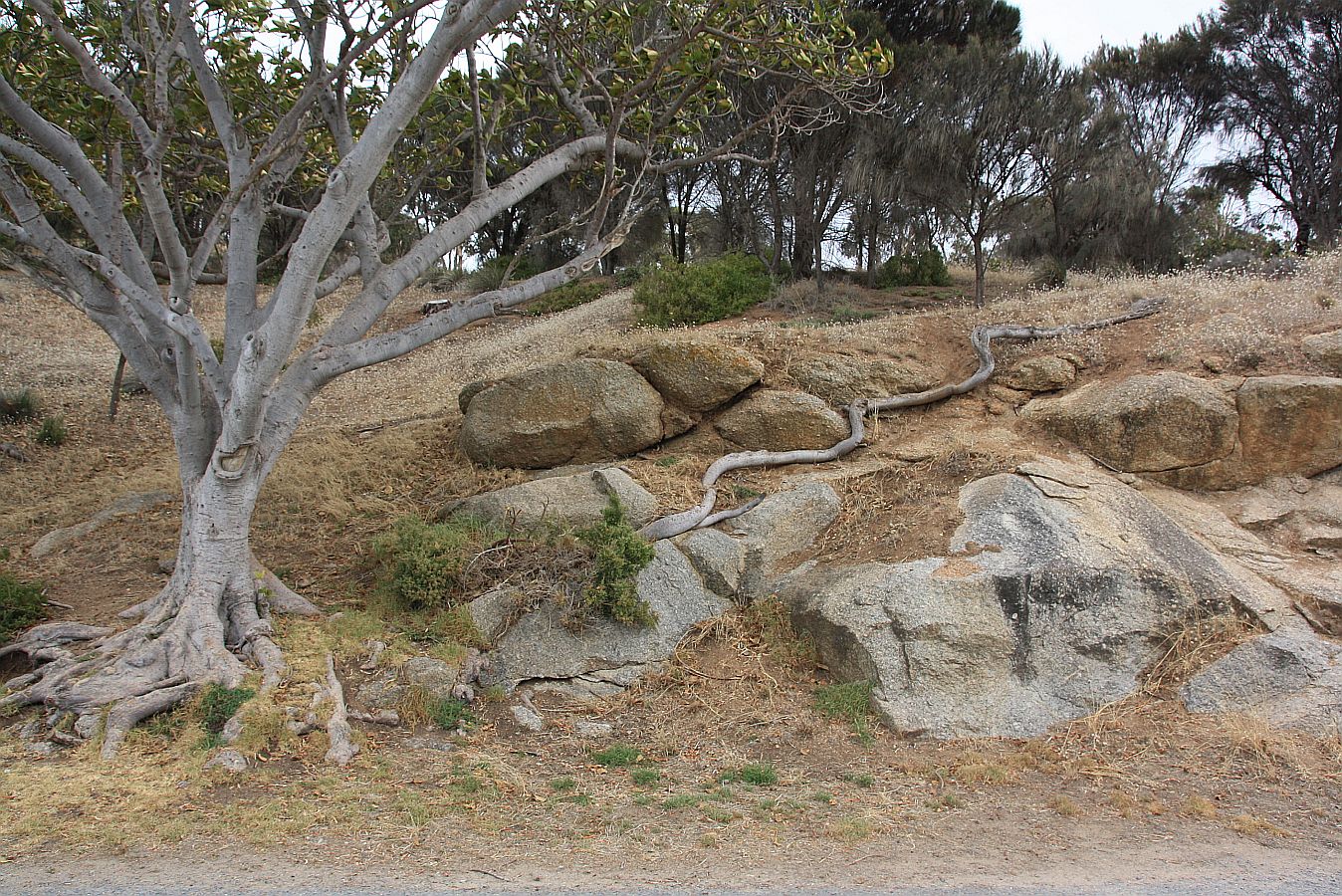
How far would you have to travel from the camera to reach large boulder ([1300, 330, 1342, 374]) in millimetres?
8969

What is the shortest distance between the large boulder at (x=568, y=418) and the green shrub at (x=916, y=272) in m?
11.9

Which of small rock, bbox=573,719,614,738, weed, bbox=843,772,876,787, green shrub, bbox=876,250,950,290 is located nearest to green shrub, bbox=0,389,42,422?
small rock, bbox=573,719,614,738

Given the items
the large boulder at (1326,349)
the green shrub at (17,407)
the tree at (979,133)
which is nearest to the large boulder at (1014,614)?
the large boulder at (1326,349)

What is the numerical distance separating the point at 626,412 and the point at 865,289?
11.3 m

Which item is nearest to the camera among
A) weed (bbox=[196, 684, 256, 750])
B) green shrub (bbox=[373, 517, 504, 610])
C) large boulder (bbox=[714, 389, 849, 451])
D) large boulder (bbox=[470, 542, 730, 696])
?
weed (bbox=[196, 684, 256, 750])

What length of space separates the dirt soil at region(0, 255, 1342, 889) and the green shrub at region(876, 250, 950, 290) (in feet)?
33.8

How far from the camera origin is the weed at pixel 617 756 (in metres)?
6.05

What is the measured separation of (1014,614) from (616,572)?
324 cm

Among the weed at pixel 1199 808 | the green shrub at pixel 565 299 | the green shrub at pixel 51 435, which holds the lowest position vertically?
the weed at pixel 1199 808

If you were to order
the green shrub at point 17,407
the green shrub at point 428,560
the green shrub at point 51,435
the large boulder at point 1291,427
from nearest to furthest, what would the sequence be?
the green shrub at point 428,560
the large boulder at point 1291,427
the green shrub at point 51,435
the green shrub at point 17,407


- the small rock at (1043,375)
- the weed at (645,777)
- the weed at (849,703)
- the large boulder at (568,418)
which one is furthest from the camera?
the large boulder at (568,418)

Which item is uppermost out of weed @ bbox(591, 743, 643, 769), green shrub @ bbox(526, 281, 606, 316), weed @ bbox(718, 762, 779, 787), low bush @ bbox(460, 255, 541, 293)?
low bush @ bbox(460, 255, 541, 293)

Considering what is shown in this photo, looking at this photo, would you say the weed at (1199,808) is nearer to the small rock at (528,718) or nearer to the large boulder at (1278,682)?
the large boulder at (1278,682)

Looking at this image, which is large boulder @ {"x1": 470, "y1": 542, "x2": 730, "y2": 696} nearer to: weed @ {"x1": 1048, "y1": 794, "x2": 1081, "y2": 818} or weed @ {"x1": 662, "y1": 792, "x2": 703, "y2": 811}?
weed @ {"x1": 662, "y1": 792, "x2": 703, "y2": 811}
